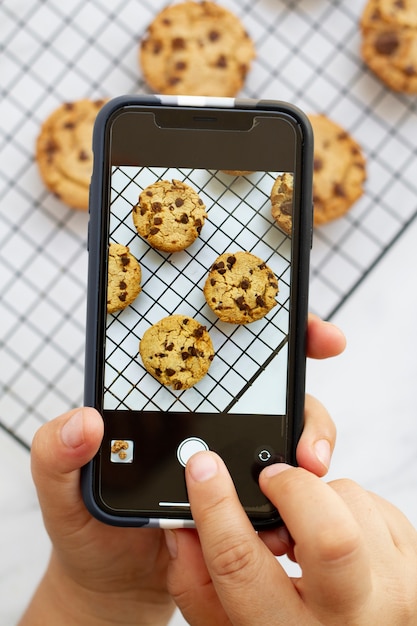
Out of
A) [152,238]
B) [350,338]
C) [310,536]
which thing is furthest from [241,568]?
[350,338]

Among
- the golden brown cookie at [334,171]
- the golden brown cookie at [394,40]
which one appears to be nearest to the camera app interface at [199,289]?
the golden brown cookie at [334,171]

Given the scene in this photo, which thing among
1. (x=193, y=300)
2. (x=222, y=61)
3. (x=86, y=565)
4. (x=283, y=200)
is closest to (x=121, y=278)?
(x=193, y=300)

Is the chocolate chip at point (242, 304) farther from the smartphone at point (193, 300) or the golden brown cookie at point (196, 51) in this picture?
the golden brown cookie at point (196, 51)

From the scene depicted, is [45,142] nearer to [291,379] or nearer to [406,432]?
[291,379]

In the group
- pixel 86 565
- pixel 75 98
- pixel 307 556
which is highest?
pixel 75 98

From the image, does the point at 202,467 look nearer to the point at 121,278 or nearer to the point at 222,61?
the point at 121,278

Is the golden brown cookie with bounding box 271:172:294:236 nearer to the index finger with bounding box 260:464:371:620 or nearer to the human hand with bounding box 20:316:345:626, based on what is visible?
the human hand with bounding box 20:316:345:626
